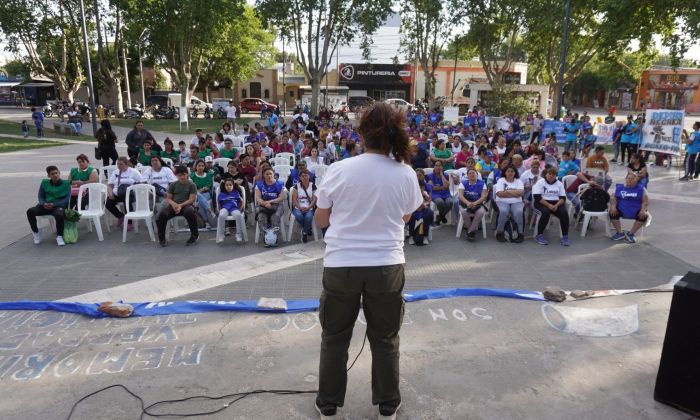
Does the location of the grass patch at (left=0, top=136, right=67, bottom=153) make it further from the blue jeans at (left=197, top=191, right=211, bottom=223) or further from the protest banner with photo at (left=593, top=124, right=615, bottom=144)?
the protest banner with photo at (left=593, top=124, right=615, bottom=144)

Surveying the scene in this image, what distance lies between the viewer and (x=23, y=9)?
2964cm

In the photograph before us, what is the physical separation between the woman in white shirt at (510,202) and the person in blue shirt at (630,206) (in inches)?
56.9

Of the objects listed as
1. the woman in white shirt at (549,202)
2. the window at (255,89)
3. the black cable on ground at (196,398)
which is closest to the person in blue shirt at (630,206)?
the woman in white shirt at (549,202)

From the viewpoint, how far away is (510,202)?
7.60 m

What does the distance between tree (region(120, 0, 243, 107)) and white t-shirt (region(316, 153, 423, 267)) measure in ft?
94.0

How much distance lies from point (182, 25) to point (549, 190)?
2832 centimetres

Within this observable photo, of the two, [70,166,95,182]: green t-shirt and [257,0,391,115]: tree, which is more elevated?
[257,0,391,115]: tree

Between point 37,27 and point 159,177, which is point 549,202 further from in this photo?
point 37,27

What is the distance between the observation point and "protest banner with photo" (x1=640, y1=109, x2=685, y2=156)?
43.8 ft

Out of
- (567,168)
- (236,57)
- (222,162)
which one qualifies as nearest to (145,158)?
(222,162)

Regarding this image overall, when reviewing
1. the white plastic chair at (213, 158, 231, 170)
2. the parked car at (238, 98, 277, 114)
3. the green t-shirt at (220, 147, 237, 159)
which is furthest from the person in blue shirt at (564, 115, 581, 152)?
the parked car at (238, 98, 277, 114)

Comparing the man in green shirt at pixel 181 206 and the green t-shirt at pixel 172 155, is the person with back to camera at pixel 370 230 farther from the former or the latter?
the green t-shirt at pixel 172 155

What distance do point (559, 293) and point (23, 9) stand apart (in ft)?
117

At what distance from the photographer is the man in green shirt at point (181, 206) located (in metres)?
7.16
